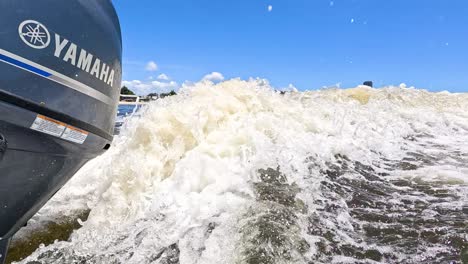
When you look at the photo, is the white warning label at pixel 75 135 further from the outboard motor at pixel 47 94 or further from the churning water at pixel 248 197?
the churning water at pixel 248 197

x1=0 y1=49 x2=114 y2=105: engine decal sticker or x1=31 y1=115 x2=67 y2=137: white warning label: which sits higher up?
x1=0 y1=49 x2=114 y2=105: engine decal sticker

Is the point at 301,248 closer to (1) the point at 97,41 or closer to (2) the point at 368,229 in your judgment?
(2) the point at 368,229

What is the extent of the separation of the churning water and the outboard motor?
697 mm

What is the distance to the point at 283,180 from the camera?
367 cm

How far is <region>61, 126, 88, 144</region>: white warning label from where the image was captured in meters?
1.88

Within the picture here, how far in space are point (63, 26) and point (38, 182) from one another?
0.82 metres

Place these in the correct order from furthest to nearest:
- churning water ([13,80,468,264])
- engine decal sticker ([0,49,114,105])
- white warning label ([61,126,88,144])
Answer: churning water ([13,80,468,264])
white warning label ([61,126,88,144])
engine decal sticker ([0,49,114,105])

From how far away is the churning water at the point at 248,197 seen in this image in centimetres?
233

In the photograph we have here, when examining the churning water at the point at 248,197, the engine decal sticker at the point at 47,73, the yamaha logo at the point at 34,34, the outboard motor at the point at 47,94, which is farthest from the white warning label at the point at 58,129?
the churning water at the point at 248,197

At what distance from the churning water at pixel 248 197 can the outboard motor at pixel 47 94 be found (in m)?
0.70

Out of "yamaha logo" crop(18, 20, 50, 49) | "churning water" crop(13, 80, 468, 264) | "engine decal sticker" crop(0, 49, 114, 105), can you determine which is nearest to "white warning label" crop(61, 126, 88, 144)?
"engine decal sticker" crop(0, 49, 114, 105)

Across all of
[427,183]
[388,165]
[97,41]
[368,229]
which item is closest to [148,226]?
[97,41]

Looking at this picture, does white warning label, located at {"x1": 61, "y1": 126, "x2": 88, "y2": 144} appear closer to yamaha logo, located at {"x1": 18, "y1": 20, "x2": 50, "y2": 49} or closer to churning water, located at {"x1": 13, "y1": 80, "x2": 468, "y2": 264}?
yamaha logo, located at {"x1": 18, "y1": 20, "x2": 50, "y2": 49}

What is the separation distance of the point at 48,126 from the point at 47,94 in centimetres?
16
